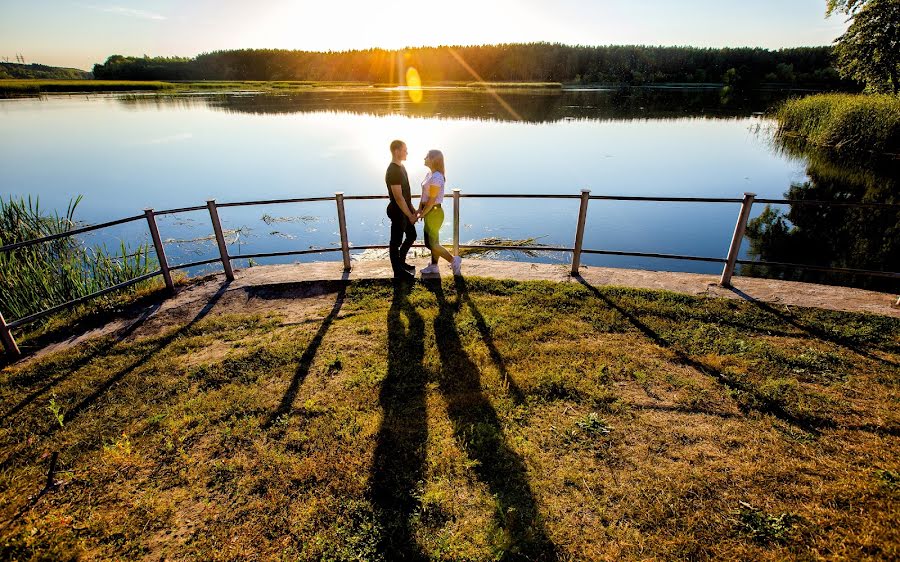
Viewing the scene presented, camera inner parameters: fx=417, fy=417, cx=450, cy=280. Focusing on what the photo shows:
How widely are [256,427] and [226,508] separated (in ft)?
A: 2.62

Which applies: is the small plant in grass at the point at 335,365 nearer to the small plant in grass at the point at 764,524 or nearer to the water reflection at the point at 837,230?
the small plant in grass at the point at 764,524

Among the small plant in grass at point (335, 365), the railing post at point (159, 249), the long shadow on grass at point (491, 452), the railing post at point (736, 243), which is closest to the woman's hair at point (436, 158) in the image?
the long shadow on grass at point (491, 452)

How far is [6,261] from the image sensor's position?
7.66 meters

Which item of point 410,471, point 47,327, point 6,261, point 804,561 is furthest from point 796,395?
point 6,261

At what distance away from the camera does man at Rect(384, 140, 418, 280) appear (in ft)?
18.9

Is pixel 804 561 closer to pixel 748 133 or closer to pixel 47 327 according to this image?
pixel 47 327

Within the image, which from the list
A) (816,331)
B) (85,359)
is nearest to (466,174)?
(816,331)

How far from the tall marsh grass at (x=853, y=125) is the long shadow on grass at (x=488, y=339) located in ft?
79.9

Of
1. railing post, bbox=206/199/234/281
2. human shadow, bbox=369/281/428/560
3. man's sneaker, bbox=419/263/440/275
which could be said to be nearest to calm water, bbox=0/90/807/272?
railing post, bbox=206/199/234/281

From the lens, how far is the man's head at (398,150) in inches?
222

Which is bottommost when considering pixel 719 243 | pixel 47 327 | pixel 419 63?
pixel 719 243

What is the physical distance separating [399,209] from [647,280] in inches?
159

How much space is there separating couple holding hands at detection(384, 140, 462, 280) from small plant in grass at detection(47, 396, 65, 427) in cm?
414

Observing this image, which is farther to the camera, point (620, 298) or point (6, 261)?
point (6, 261)
